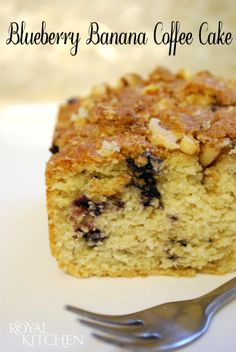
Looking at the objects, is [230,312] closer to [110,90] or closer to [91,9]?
[110,90]

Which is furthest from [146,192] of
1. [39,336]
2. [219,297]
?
[39,336]

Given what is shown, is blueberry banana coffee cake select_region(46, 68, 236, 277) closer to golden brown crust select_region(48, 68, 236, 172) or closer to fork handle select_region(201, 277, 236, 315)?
golden brown crust select_region(48, 68, 236, 172)

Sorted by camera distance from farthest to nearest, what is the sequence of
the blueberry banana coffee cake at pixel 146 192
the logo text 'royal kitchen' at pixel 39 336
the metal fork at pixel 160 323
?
the blueberry banana coffee cake at pixel 146 192 < the logo text 'royal kitchen' at pixel 39 336 < the metal fork at pixel 160 323

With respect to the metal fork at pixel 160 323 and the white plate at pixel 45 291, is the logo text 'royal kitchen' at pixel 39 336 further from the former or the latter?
the metal fork at pixel 160 323

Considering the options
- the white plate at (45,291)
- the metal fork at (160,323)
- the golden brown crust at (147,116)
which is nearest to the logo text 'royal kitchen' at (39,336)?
the white plate at (45,291)

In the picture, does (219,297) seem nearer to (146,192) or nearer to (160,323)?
(160,323)
